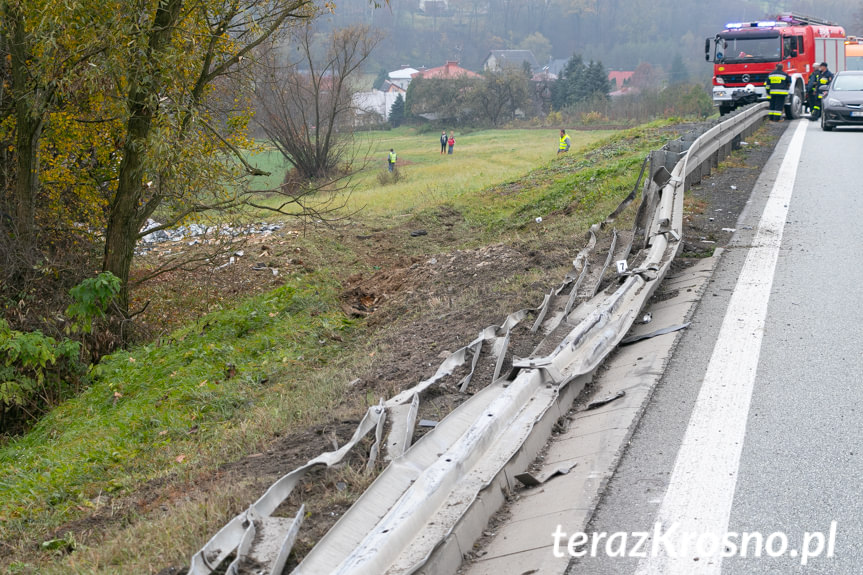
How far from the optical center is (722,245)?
799 cm

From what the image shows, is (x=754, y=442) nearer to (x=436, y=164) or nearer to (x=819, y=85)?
(x=819, y=85)

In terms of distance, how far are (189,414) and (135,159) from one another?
5364 millimetres

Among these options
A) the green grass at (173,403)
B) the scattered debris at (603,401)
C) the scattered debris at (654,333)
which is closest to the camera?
the scattered debris at (603,401)

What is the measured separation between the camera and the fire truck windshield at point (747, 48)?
2614cm

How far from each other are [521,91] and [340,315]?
3096 inches

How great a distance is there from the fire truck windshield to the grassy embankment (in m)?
13.7

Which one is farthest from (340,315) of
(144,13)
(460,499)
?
(460,499)

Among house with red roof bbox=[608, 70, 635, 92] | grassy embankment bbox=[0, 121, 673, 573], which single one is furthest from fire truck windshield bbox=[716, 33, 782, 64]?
house with red roof bbox=[608, 70, 635, 92]

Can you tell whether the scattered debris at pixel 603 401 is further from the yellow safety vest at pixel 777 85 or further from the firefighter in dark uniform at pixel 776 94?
the yellow safety vest at pixel 777 85

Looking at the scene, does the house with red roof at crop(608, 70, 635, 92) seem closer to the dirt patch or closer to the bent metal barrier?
the dirt patch

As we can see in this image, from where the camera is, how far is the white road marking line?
10.3 feet

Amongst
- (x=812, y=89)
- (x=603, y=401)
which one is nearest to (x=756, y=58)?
(x=812, y=89)

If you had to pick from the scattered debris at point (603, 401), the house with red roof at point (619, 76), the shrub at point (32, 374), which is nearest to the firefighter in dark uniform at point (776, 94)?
the shrub at point (32, 374)

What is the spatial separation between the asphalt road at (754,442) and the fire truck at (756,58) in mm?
20795
